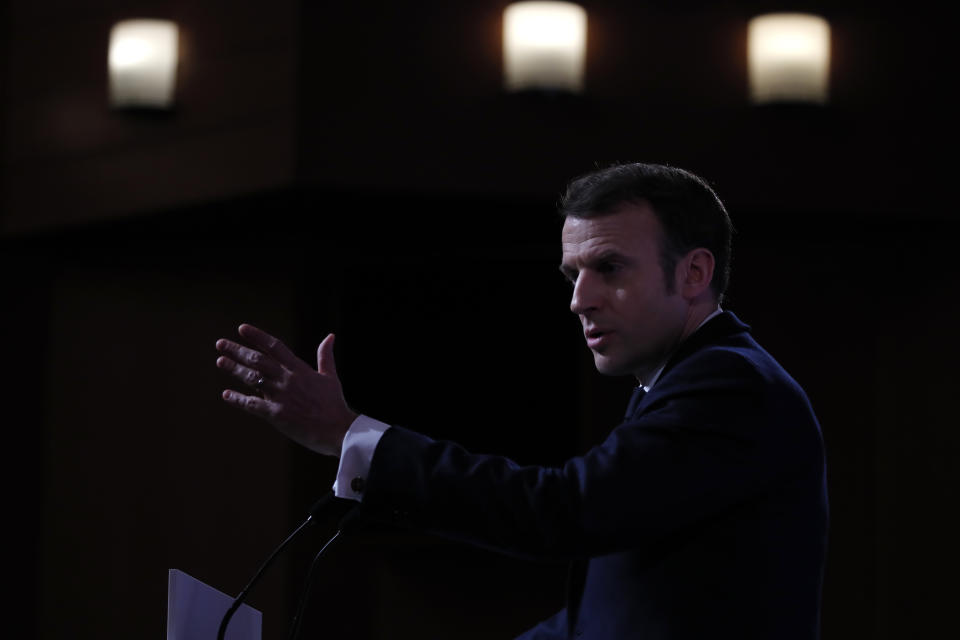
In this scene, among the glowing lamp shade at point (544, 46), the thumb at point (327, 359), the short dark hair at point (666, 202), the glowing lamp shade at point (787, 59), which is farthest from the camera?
the glowing lamp shade at point (787, 59)

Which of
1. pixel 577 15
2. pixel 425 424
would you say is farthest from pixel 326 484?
pixel 577 15

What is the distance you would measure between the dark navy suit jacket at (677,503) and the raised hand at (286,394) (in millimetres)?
71

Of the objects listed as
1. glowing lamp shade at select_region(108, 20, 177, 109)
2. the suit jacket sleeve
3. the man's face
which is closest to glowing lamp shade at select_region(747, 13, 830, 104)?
glowing lamp shade at select_region(108, 20, 177, 109)

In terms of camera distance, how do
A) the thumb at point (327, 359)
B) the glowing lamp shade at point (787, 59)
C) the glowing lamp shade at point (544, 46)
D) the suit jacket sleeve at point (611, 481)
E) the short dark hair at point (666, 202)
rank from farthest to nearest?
the glowing lamp shade at point (787, 59), the glowing lamp shade at point (544, 46), the short dark hair at point (666, 202), the thumb at point (327, 359), the suit jacket sleeve at point (611, 481)

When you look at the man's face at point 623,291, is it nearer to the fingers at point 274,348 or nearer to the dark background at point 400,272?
the fingers at point 274,348

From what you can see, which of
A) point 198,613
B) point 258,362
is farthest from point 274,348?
point 198,613

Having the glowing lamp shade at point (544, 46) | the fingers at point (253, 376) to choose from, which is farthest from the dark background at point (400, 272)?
the fingers at point (253, 376)

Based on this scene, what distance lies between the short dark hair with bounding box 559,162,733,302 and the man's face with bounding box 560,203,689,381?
0.01 meters

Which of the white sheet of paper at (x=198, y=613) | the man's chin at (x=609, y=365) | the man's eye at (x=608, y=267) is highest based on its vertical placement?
the man's eye at (x=608, y=267)

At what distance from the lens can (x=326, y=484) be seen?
428 cm

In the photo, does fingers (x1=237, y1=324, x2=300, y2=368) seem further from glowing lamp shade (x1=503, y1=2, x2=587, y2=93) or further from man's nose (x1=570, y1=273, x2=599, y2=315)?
glowing lamp shade (x1=503, y1=2, x2=587, y2=93)

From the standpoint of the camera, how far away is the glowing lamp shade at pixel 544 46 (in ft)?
12.2

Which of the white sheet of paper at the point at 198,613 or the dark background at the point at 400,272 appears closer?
the white sheet of paper at the point at 198,613

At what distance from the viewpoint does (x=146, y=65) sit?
4.12 meters
